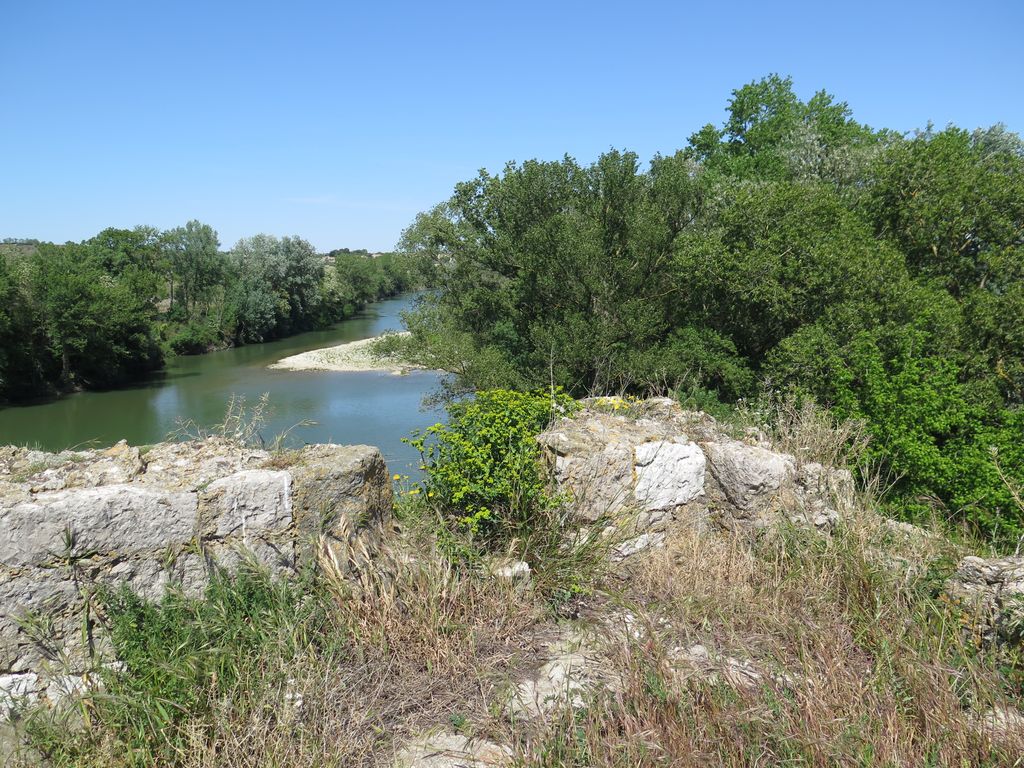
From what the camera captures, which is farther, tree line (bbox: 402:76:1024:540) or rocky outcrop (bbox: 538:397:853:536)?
tree line (bbox: 402:76:1024:540)

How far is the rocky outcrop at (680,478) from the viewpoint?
4922 millimetres

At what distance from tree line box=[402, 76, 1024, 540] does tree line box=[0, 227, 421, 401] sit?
12704 millimetres

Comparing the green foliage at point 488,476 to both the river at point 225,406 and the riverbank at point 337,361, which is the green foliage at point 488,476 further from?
the riverbank at point 337,361

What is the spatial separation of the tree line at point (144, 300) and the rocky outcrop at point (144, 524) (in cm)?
2245

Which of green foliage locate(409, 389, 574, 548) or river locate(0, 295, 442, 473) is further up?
green foliage locate(409, 389, 574, 548)

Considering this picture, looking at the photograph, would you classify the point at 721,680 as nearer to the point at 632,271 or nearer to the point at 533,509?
the point at 533,509

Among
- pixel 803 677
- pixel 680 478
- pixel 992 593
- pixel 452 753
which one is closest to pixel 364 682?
pixel 452 753

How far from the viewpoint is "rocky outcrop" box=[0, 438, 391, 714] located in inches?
124

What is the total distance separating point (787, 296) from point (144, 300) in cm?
3479

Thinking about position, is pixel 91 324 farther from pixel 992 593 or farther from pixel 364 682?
pixel 992 593

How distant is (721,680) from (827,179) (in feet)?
62.5

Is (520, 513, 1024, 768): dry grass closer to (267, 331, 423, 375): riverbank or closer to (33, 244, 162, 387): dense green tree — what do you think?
(267, 331, 423, 375): riverbank

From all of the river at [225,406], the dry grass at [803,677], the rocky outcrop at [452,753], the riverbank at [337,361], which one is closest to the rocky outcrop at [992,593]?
the dry grass at [803,677]

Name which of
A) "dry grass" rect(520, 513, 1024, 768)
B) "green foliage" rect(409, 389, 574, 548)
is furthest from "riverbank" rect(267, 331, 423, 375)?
"dry grass" rect(520, 513, 1024, 768)
